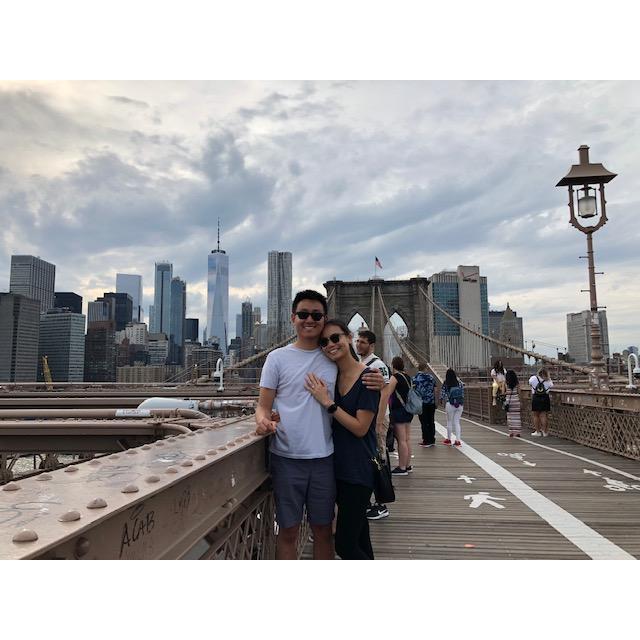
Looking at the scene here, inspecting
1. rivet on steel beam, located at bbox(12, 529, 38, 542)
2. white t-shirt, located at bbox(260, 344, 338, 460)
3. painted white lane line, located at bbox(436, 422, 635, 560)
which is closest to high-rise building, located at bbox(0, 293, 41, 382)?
painted white lane line, located at bbox(436, 422, 635, 560)

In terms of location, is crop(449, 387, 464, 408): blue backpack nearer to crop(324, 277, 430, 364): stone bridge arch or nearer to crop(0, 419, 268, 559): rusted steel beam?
crop(0, 419, 268, 559): rusted steel beam

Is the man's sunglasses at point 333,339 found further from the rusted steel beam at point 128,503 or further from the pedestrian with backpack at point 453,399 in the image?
the pedestrian with backpack at point 453,399

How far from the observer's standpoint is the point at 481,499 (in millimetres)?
4391

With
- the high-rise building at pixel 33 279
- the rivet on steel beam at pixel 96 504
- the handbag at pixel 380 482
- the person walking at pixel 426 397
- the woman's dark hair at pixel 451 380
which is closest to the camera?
the rivet on steel beam at pixel 96 504

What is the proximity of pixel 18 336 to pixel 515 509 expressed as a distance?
40737 mm

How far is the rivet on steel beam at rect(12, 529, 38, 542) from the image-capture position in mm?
895

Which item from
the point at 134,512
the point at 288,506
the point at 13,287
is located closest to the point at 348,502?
the point at 288,506

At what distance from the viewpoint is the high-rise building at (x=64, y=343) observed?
4788cm

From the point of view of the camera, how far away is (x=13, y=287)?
124ft

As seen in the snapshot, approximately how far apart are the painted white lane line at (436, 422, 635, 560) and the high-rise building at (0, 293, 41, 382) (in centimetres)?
3576

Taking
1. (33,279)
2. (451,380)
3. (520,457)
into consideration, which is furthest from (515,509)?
(33,279)

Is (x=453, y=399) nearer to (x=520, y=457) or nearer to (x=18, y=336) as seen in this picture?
(x=520, y=457)

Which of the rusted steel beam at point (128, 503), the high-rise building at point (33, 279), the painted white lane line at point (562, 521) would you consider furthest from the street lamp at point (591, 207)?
the high-rise building at point (33, 279)

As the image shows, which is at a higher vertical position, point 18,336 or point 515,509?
point 18,336
